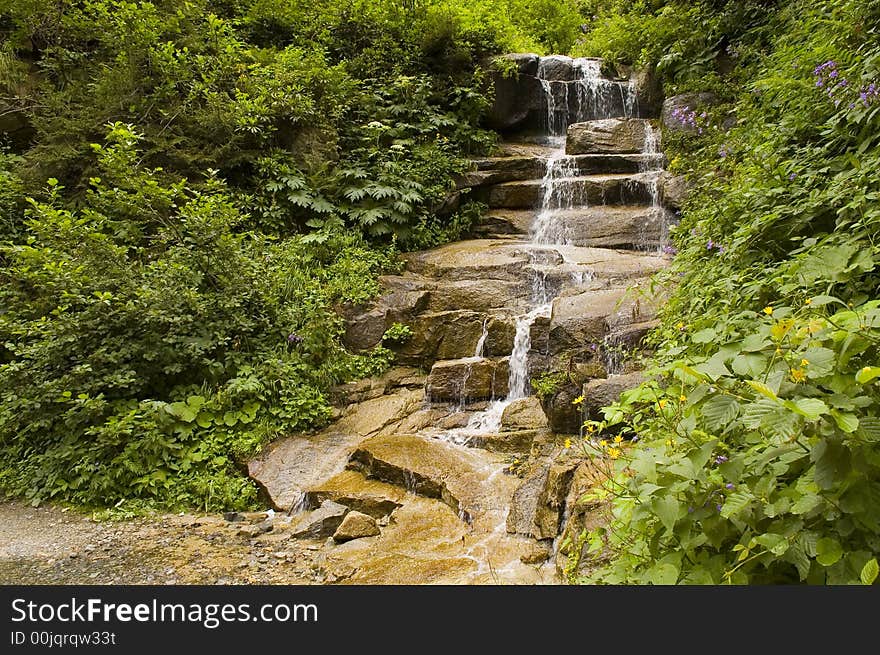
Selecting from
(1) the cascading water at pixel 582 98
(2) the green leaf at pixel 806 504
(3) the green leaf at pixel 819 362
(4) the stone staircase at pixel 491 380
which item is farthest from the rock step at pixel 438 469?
(1) the cascading water at pixel 582 98

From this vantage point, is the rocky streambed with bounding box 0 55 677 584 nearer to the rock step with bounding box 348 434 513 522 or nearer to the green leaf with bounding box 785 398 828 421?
the rock step with bounding box 348 434 513 522

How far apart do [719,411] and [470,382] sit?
5.23m

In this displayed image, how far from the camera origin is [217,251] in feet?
22.3

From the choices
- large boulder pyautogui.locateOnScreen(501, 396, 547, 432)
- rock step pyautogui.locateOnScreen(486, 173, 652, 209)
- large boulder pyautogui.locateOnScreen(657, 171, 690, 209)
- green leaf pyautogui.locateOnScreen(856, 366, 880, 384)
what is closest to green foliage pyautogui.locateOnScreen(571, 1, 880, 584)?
green leaf pyautogui.locateOnScreen(856, 366, 880, 384)

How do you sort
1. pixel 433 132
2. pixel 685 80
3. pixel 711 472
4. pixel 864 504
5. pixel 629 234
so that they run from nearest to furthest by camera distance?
pixel 864 504
pixel 711 472
pixel 629 234
pixel 685 80
pixel 433 132

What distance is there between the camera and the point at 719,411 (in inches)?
66.2

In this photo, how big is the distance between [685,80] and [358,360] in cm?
825

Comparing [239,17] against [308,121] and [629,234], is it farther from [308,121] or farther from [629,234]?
[629,234]

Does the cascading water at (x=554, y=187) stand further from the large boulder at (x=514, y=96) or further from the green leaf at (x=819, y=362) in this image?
the green leaf at (x=819, y=362)

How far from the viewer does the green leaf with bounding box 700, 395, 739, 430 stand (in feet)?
5.43

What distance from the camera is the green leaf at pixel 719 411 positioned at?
1655 millimetres

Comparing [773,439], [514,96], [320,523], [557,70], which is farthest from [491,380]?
[557,70]

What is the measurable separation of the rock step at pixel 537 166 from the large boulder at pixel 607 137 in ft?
1.04

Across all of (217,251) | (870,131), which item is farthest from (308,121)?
(870,131)
